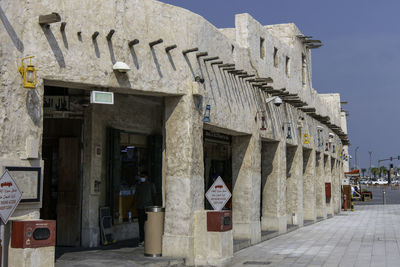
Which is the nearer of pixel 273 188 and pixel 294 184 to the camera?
pixel 273 188

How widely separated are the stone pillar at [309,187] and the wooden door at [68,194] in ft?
46.0

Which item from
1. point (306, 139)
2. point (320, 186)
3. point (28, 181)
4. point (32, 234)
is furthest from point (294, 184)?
point (32, 234)

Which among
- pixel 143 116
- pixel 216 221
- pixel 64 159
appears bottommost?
pixel 216 221

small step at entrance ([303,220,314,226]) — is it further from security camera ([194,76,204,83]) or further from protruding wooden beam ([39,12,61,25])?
protruding wooden beam ([39,12,61,25])

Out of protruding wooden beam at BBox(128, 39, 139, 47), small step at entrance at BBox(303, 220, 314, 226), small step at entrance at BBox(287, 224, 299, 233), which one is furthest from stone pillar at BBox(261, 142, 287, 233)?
protruding wooden beam at BBox(128, 39, 139, 47)

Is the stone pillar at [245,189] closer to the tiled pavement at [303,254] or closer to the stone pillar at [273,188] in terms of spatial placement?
the tiled pavement at [303,254]

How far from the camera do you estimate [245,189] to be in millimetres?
15477

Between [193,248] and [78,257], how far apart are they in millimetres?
2448

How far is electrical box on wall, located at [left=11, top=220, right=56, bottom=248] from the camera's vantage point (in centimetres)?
794

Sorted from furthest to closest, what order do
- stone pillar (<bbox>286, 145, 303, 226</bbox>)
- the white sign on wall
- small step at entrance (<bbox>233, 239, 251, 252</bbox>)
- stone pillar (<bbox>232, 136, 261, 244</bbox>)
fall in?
stone pillar (<bbox>286, 145, 303, 226</bbox>) → stone pillar (<bbox>232, 136, 261, 244</bbox>) → small step at entrance (<bbox>233, 239, 251, 252</bbox>) → the white sign on wall

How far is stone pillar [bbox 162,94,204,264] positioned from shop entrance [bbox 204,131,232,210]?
5427 mm

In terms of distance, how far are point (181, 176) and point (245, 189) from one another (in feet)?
14.8

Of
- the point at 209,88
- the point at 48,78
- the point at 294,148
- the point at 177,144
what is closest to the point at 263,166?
the point at 294,148

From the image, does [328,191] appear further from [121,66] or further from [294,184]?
[121,66]
